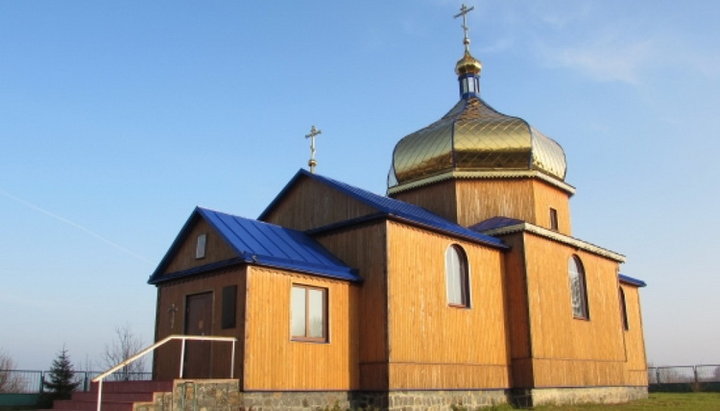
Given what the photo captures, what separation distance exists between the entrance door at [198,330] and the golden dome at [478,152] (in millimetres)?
8535

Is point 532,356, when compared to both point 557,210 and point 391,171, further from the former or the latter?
point 391,171

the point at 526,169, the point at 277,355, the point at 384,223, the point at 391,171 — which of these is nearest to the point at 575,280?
the point at 526,169

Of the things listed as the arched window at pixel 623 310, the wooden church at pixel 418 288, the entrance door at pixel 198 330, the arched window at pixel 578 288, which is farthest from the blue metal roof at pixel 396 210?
the arched window at pixel 623 310

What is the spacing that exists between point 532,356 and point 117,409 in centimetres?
1017

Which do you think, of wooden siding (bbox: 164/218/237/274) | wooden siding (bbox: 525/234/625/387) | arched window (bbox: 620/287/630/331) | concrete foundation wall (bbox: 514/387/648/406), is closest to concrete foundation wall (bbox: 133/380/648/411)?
concrete foundation wall (bbox: 514/387/648/406)

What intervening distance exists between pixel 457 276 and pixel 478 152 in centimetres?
486

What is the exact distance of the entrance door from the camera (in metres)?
13.6

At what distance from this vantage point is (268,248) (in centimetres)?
1386

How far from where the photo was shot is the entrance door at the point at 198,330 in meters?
13.6

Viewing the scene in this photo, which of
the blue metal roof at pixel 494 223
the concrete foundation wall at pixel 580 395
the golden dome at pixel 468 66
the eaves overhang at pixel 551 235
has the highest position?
the golden dome at pixel 468 66

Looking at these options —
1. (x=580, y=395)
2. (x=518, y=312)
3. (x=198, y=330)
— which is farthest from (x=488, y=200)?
(x=198, y=330)

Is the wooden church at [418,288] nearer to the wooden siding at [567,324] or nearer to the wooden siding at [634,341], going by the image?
the wooden siding at [567,324]

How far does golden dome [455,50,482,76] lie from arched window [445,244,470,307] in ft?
34.1

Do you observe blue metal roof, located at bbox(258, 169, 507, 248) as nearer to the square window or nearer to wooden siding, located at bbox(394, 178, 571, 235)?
wooden siding, located at bbox(394, 178, 571, 235)
